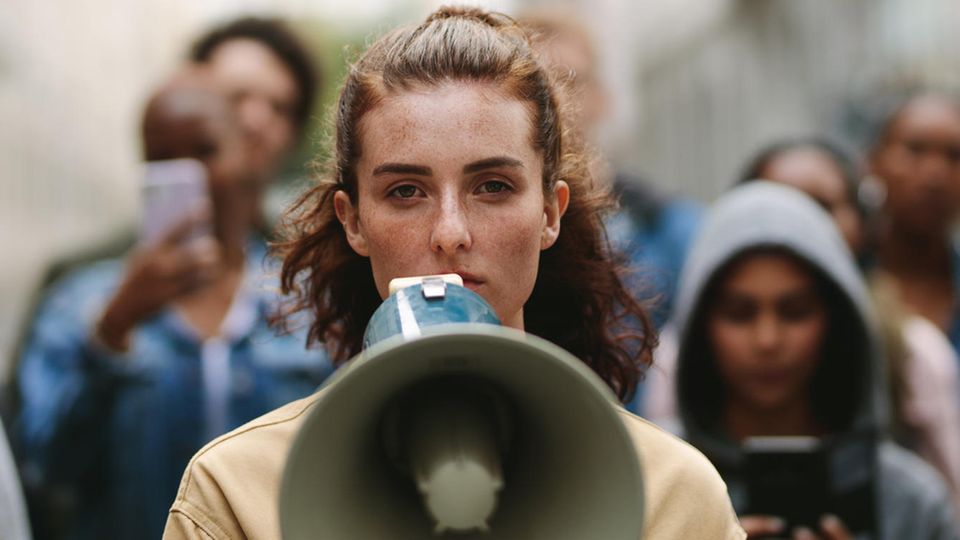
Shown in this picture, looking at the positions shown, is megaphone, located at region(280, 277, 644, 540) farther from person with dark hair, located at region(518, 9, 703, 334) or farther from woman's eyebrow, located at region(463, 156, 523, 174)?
person with dark hair, located at region(518, 9, 703, 334)

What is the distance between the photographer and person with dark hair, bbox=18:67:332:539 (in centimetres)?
461

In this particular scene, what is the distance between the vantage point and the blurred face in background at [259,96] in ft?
17.6

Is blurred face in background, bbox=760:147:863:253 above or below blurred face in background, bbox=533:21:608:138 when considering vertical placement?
below

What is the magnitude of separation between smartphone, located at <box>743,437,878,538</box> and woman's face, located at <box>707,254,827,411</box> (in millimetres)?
295

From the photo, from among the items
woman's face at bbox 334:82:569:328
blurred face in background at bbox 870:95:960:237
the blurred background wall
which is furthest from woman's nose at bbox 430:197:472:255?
the blurred background wall

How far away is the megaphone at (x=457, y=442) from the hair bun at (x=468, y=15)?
25.6 inches

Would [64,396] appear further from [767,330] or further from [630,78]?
[630,78]

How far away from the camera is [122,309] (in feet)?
15.4

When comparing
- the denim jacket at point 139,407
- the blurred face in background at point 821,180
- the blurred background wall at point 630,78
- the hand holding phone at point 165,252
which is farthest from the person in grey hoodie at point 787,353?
the blurred background wall at point 630,78

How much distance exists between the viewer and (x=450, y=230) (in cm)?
268

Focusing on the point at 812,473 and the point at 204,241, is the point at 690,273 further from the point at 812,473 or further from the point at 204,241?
the point at 204,241

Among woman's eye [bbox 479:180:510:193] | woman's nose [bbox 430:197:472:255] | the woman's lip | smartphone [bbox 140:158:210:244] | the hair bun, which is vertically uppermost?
the hair bun

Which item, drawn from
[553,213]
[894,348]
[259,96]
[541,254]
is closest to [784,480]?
[894,348]

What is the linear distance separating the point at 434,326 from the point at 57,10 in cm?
642
